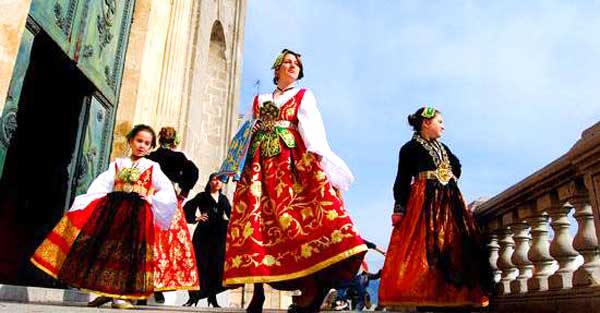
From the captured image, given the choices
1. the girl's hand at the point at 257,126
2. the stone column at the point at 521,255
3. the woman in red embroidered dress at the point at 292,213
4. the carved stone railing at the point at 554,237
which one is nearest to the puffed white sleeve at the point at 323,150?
the woman in red embroidered dress at the point at 292,213

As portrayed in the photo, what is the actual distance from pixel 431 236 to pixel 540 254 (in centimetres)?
81

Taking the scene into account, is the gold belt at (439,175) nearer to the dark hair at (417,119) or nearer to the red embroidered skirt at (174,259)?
the dark hair at (417,119)

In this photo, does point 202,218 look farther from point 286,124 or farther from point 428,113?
point 286,124

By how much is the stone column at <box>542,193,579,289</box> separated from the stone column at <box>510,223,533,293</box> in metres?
0.62

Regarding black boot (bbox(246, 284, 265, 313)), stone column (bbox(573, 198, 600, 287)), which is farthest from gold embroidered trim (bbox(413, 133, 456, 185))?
black boot (bbox(246, 284, 265, 313))

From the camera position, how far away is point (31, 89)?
236 inches

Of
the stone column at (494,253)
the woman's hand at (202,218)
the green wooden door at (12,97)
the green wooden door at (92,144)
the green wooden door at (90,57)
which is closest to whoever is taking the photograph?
the green wooden door at (12,97)

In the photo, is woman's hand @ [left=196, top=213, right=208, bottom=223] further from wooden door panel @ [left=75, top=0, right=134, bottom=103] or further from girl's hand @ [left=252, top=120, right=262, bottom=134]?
girl's hand @ [left=252, top=120, right=262, bottom=134]

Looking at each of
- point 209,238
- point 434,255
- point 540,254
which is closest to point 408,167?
point 434,255

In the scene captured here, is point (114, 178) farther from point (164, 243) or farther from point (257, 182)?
point (257, 182)

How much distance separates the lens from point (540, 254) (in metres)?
3.54

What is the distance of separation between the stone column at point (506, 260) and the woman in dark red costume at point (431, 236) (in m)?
0.73

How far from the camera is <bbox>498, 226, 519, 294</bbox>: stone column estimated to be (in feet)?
13.6

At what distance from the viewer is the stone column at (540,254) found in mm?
3488
